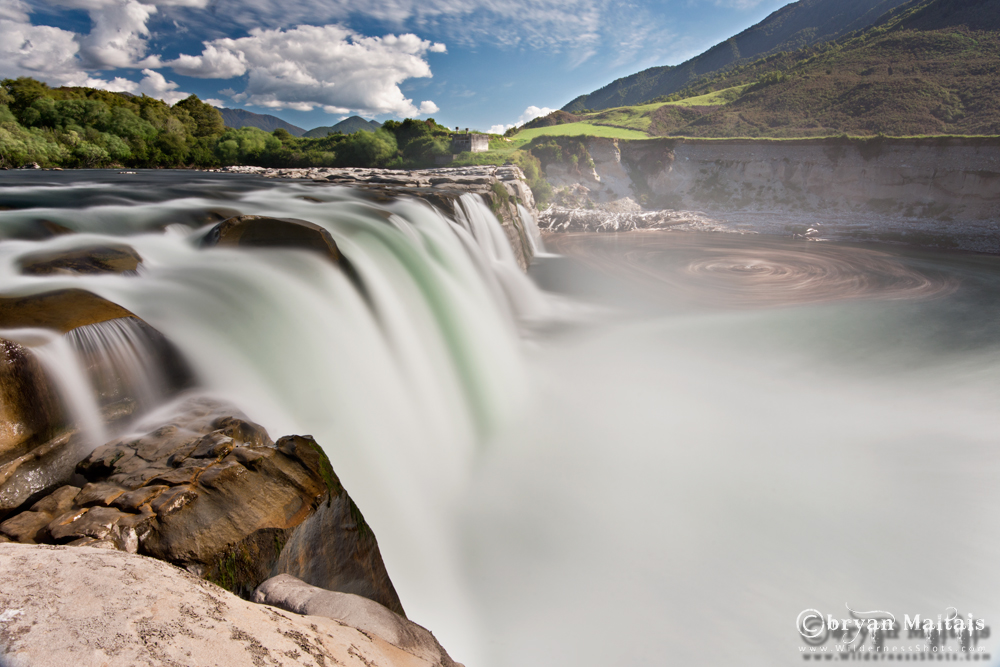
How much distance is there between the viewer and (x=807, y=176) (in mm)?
30156

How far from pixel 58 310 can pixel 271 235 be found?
10.4ft

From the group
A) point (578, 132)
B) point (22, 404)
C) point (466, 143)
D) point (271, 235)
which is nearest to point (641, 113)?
point (578, 132)

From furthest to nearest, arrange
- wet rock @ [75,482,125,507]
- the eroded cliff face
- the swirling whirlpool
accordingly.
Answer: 1. the eroded cliff face
2. the swirling whirlpool
3. wet rock @ [75,482,125,507]

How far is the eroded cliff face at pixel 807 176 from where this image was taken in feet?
82.0

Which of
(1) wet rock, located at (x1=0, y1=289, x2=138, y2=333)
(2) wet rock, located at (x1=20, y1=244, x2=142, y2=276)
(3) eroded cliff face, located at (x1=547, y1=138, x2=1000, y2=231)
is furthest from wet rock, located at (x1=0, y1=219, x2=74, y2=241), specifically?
(3) eroded cliff face, located at (x1=547, y1=138, x2=1000, y2=231)

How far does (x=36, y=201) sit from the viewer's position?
8375mm

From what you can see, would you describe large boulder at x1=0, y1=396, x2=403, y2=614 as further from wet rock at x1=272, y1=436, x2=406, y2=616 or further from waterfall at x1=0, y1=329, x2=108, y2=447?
waterfall at x1=0, y1=329, x2=108, y2=447

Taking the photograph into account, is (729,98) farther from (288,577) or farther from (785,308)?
(288,577)

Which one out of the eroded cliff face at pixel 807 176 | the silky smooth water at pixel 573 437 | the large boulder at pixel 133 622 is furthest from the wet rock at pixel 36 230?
the eroded cliff face at pixel 807 176

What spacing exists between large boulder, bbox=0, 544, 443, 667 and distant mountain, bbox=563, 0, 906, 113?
124 m

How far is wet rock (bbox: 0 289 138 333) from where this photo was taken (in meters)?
3.98

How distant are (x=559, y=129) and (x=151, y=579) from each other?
4661cm

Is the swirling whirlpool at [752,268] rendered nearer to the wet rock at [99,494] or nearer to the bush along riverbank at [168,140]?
the bush along riverbank at [168,140]

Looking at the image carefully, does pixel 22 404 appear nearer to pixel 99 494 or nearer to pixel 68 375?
pixel 68 375
